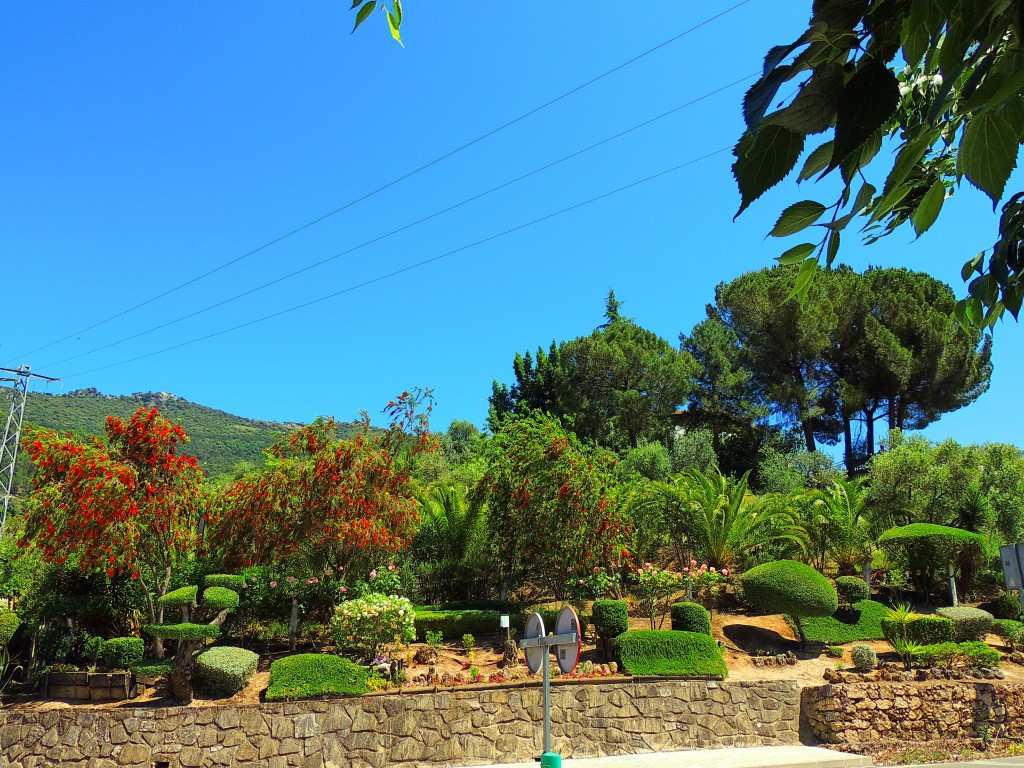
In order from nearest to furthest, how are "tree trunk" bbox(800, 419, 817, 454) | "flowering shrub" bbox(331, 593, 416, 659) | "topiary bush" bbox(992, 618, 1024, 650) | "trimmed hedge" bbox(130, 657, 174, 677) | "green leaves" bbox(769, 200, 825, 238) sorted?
1. "green leaves" bbox(769, 200, 825, 238)
2. "trimmed hedge" bbox(130, 657, 174, 677)
3. "flowering shrub" bbox(331, 593, 416, 659)
4. "topiary bush" bbox(992, 618, 1024, 650)
5. "tree trunk" bbox(800, 419, 817, 454)

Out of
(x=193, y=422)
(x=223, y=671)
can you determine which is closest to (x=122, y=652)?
(x=223, y=671)

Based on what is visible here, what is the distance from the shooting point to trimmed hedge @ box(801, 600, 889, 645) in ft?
45.4

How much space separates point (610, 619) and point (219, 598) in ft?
19.9

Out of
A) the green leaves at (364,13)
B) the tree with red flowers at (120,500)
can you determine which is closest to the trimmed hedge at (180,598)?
the tree with red flowers at (120,500)

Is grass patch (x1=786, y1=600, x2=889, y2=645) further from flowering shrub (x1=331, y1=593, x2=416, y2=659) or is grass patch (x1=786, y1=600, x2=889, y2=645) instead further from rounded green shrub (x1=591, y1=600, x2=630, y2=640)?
flowering shrub (x1=331, y1=593, x2=416, y2=659)

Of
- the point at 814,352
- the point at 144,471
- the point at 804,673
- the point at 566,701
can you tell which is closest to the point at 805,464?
the point at 814,352

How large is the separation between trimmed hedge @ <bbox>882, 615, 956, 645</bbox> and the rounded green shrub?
17.6 feet

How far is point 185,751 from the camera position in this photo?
970 centimetres

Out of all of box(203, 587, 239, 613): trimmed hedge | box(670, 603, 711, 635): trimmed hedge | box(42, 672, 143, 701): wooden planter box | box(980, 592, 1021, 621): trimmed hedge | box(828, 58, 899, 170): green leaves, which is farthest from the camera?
box(980, 592, 1021, 621): trimmed hedge

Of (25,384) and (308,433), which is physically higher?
(25,384)

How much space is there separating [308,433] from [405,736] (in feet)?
18.5

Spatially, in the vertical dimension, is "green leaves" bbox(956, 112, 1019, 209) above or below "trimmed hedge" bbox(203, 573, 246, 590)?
above

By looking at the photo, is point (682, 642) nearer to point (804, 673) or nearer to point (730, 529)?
point (804, 673)

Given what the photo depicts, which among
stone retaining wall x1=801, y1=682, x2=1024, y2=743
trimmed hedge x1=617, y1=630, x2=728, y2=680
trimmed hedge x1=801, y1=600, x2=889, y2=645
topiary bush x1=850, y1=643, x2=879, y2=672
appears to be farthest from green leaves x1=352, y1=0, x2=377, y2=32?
trimmed hedge x1=801, y1=600, x2=889, y2=645
